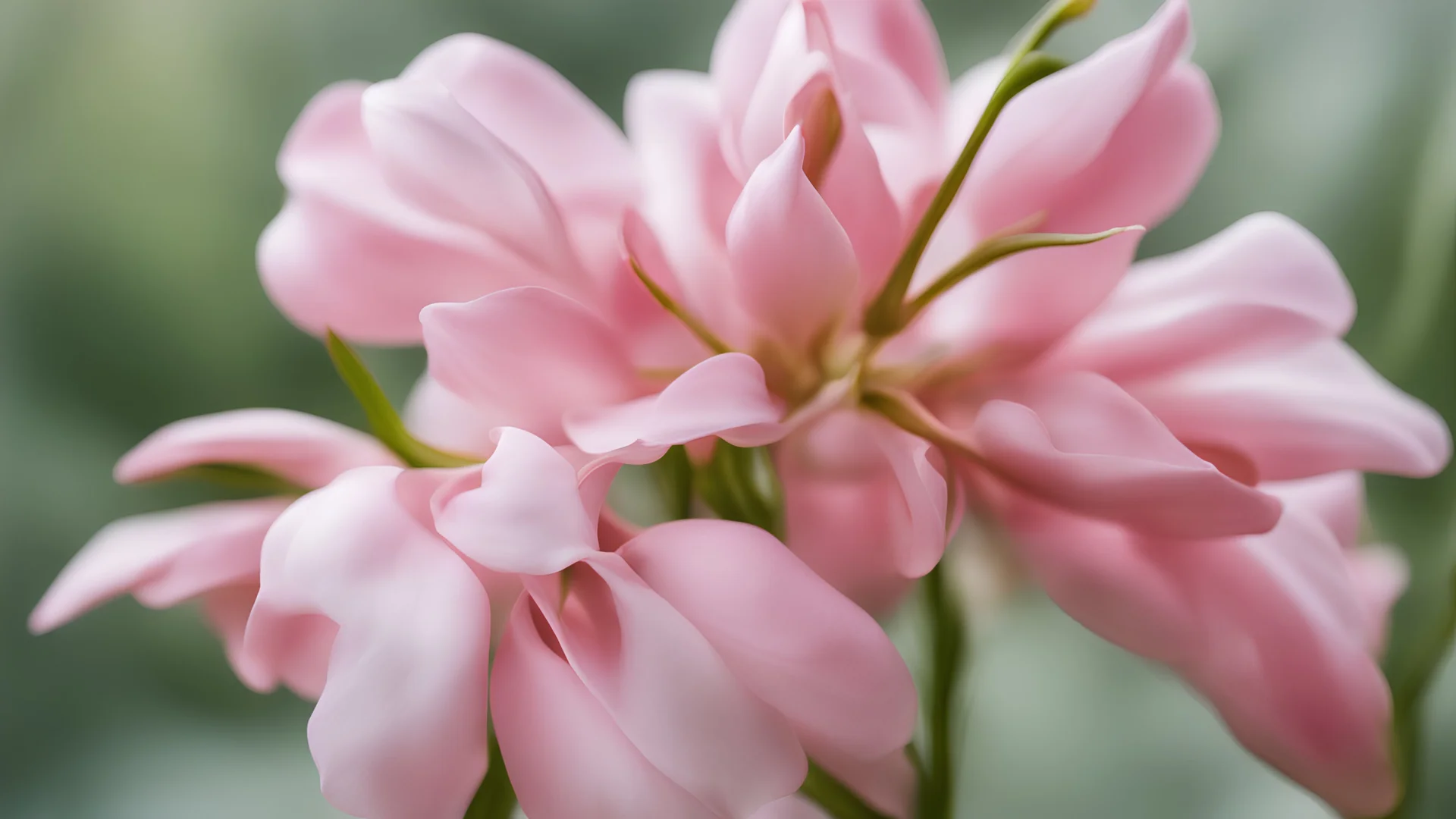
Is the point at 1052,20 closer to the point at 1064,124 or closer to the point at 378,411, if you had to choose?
the point at 1064,124

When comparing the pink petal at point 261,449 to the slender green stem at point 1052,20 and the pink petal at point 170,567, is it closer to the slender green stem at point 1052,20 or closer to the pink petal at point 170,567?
the pink petal at point 170,567

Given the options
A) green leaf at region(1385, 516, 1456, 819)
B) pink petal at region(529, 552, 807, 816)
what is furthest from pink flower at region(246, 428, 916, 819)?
green leaf at region(1385, 516, 1456, 819)

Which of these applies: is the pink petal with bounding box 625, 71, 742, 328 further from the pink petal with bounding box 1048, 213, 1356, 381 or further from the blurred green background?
the blurred green background

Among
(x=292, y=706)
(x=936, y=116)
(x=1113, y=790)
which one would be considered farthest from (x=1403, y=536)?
(x=292, y=706)

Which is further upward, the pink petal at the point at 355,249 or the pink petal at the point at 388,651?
the pink petal at the point at 355,249

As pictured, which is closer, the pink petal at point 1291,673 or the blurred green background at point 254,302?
the pink petal at point 1291,673

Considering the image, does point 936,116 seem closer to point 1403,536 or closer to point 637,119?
point 637,119

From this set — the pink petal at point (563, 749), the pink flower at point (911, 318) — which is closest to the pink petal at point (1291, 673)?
the pink flower at point (911, 318)

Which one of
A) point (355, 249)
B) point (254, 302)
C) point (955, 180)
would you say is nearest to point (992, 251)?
point (955, 180)
